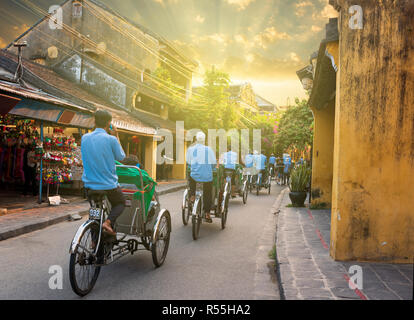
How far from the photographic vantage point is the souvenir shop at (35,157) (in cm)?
1031

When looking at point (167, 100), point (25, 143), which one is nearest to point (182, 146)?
point (167, 100)

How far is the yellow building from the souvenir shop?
8.22 metres

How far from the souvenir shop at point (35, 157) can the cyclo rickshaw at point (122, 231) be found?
250 inches

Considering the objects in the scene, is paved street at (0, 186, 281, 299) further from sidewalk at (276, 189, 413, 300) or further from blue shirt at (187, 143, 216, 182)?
blue shirt at (187, 143, 216, 182)

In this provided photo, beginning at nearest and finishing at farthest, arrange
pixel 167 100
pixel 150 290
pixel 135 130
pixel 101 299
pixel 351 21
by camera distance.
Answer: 1. pixel 101 299
2. pixel 150 290
3. pixel 351 21
4. pixel 135 130
5. pixel 167 100

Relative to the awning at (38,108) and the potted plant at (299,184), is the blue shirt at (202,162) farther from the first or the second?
the potted plant at (299,184)

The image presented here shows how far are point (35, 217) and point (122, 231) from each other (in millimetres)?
4630

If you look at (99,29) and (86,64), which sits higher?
(99,29)

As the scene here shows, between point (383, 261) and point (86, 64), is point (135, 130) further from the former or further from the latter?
point (383, 261)

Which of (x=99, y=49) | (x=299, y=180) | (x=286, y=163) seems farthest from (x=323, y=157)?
(x=99, y=49)

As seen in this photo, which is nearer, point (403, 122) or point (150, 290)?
point (150, 290)

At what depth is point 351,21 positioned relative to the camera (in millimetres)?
4988

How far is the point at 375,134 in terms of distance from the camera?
16.2 ft

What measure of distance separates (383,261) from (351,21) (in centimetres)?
332
